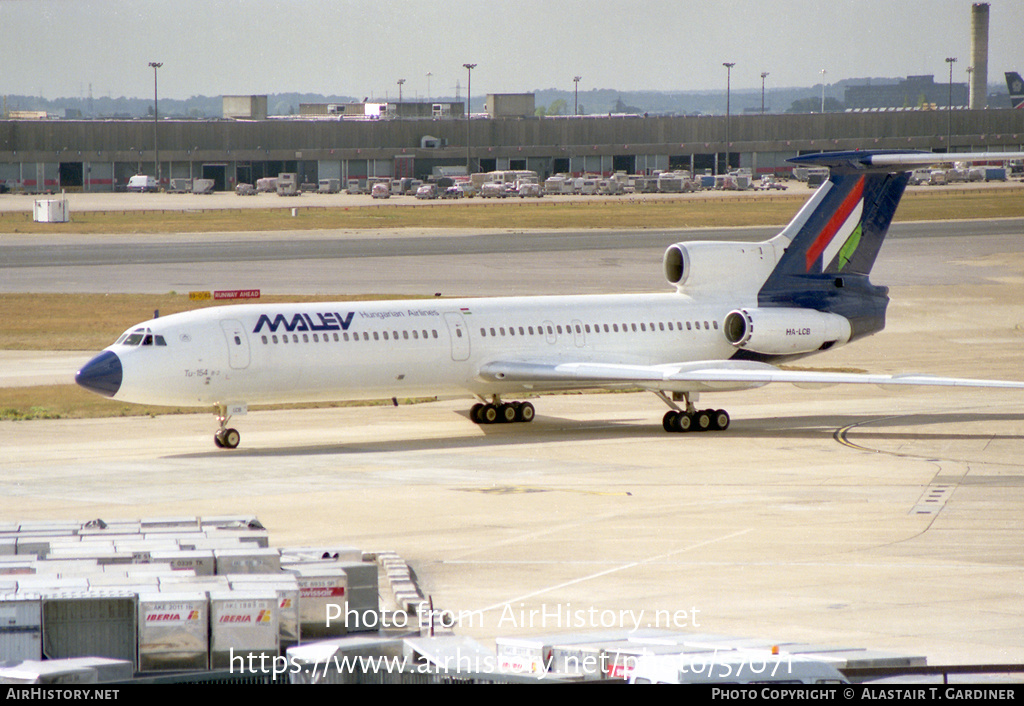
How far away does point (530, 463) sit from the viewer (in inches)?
1281

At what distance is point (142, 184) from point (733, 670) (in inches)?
5640

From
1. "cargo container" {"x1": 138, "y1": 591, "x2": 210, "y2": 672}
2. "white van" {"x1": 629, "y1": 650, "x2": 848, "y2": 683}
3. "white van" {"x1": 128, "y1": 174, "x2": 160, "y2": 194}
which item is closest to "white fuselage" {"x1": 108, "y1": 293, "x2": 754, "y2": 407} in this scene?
"cargo container" {"x1": 138, "y1": 591, "x2": 210, "y2": 672}

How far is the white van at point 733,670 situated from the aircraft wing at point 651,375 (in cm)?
2368

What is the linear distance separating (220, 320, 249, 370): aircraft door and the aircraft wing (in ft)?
22.1

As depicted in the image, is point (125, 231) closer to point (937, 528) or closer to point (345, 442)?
point (345, 442)

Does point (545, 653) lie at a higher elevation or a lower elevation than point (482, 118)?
lower

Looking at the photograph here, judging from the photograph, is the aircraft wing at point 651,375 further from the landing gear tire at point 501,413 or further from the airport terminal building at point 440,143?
the airport terminal building at point 440,143

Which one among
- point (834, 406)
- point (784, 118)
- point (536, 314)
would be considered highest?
point (784, 118)

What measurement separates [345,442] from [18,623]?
21526mm

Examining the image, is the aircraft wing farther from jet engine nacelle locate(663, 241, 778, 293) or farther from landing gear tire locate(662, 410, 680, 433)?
jet engine nacelle locate(663, 241, 778, 293)

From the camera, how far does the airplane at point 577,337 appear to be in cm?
3397

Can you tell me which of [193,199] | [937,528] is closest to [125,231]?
[193,199]

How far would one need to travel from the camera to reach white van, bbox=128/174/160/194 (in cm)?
14775
